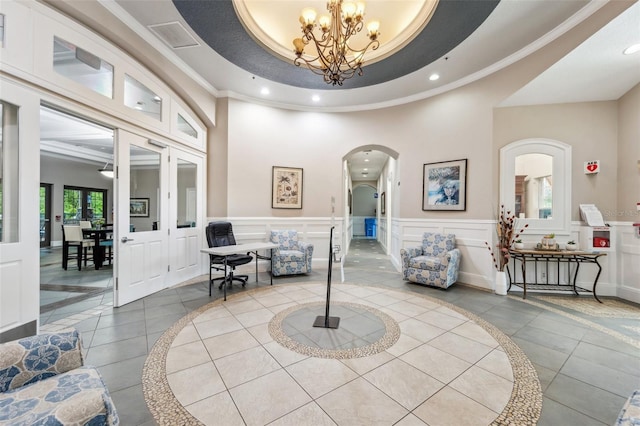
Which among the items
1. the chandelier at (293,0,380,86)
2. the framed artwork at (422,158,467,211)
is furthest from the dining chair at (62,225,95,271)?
the framed artwork at (422,158,467,211)

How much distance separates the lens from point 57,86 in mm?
2543

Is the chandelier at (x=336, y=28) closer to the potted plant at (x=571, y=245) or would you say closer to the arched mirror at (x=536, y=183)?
the arched mirror at (x=536, y=183)

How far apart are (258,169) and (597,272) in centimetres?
605

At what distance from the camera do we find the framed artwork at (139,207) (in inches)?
139

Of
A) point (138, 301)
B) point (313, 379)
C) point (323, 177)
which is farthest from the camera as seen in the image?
point (323, 177)

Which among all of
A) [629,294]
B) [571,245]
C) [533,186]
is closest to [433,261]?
[571,245]

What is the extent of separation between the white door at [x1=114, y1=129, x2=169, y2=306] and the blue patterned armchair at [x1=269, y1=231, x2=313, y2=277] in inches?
72.4

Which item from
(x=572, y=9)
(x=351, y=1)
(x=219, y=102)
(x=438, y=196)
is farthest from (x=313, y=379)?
(x=219, y=102)

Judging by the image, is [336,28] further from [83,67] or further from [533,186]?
[533,186]

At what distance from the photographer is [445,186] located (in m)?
4.75

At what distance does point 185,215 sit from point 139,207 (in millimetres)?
870

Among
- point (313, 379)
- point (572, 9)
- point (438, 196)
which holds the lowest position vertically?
point (313, 379)

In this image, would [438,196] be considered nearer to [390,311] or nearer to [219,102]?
[390,311]

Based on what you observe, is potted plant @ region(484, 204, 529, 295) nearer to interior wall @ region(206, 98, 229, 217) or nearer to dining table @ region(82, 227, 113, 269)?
interior wall @ region(206, 98, 229, 217)
